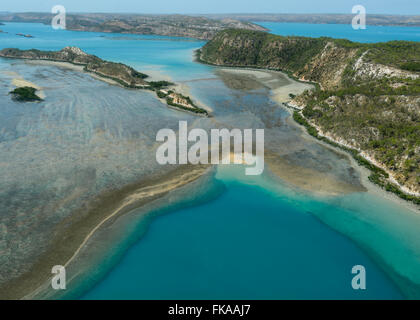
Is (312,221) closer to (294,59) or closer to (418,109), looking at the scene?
(418,109)

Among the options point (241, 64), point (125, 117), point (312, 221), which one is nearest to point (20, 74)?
point (125, 117)

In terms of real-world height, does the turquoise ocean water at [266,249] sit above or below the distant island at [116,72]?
below

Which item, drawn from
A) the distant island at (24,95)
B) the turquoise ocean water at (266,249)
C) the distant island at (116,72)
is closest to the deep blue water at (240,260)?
the turquoise ocean water at (266,249)

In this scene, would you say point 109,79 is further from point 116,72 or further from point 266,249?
point 266,249

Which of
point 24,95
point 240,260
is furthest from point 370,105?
point 24,95

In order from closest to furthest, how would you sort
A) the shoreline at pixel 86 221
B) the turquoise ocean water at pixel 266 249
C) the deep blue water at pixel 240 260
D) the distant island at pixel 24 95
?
1. the shoreline at pixel 86 221
2. the deep blue water at pixel 240 260
3. the turquoise ocean water at pixel 266 249
4. the distant island at pixel 24 95

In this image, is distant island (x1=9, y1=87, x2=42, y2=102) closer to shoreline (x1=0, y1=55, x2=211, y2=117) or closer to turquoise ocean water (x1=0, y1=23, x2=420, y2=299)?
shoreline (x1=0, y1=55, x2=211, y2=117)

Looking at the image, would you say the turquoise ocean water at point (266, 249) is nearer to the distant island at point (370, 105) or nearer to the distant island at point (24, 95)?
the distant island at point (370, 105)
